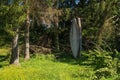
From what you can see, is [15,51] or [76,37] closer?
[15,51]

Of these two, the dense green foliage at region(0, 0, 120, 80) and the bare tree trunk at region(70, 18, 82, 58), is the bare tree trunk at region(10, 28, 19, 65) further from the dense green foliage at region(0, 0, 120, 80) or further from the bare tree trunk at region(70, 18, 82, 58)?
the bare tree trunk at region(70, 18, 82, 58)

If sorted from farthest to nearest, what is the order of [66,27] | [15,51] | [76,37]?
[66,27], [76,37], [15,51]

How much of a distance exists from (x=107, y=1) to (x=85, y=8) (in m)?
1.73

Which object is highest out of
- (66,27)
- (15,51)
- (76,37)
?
(66,27)

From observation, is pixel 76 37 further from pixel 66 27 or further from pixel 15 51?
pixel 15 51

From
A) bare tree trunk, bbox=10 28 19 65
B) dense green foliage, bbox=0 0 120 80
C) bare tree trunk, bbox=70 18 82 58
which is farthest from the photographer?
bare tree trunk, bbox=70 18 82 58

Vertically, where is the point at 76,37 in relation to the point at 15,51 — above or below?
above

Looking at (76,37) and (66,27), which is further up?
(66,27)

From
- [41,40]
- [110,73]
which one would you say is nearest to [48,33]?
[41,40]

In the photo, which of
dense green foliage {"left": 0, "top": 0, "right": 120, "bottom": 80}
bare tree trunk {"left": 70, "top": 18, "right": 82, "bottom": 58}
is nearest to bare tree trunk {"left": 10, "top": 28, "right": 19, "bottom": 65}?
dense green foliage {"left": 0, "top": 0, "right": 120, "bottom": 80}

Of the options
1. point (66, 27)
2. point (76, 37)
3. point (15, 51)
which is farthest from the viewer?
point (66, 27)

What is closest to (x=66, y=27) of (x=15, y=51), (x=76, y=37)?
(x=76, y=37)

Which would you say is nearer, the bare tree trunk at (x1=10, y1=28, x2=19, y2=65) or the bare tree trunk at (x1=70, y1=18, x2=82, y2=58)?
the bare tree trunk at (x1=10, y1=28, x2=19, y2=65)

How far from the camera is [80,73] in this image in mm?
14680
